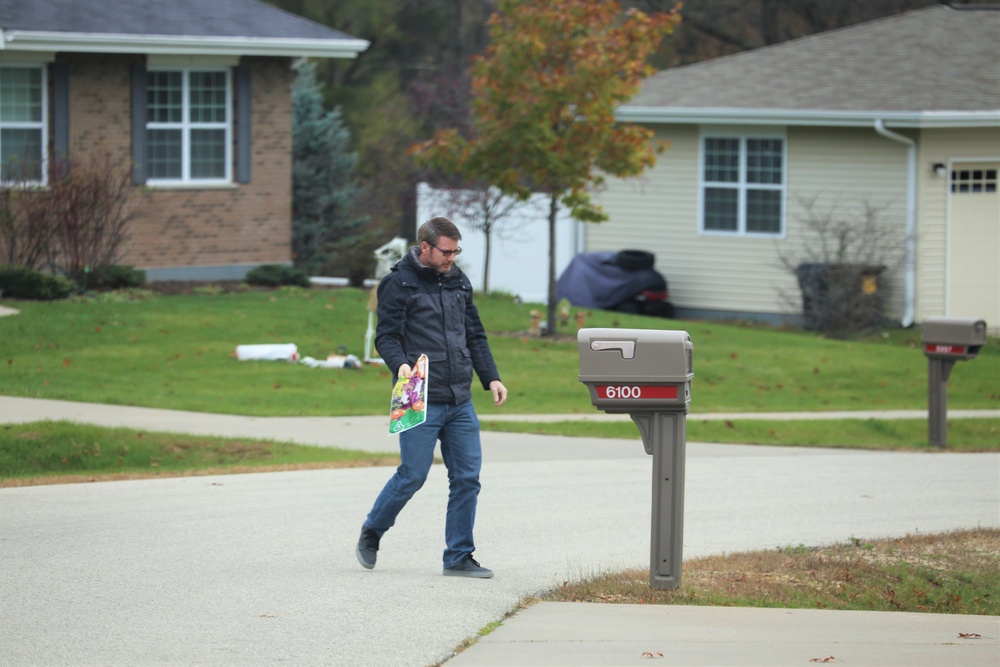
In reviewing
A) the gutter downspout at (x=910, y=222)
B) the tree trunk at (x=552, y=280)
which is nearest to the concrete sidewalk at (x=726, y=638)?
the tree trunk at (x=552, y=280)

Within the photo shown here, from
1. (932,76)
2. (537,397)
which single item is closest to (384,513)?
(537,397)

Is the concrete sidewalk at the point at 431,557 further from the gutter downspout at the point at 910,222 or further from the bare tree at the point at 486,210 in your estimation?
the bare tree at the point at 486,210

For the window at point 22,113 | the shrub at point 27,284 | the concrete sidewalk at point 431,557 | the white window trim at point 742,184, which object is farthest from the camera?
the white window trim at point 742,184

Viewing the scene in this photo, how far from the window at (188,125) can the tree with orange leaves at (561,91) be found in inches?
225

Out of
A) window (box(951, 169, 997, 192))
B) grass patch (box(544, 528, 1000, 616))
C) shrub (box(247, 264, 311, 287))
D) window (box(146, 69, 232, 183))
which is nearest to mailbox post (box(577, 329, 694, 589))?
grass patch (box(544, 528, 1000, 616))

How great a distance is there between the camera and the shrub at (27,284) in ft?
61.0

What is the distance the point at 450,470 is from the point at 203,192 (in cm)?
1605

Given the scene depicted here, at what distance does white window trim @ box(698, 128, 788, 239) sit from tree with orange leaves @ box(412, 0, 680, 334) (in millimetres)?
5566

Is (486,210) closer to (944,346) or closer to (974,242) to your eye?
(974,242)

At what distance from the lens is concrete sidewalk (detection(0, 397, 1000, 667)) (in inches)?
228

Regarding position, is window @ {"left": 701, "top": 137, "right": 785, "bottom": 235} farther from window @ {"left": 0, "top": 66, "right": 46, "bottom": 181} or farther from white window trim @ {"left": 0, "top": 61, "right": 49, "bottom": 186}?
window @ {"left": 0, "top": 66, "right": 46, "bottom": 181}

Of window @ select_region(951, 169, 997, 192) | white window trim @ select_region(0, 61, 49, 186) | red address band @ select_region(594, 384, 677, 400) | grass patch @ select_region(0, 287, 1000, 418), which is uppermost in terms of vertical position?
white window trim @ select_region(0, 61, 49, 186)

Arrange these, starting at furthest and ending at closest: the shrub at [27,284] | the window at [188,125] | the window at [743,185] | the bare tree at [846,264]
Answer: the window at [743,185] → the window at [188,125] → the bare tree at [846,264] → the shrub at [27,284]

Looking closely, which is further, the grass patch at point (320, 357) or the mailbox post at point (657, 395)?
the grass patch at point (320, 357)
